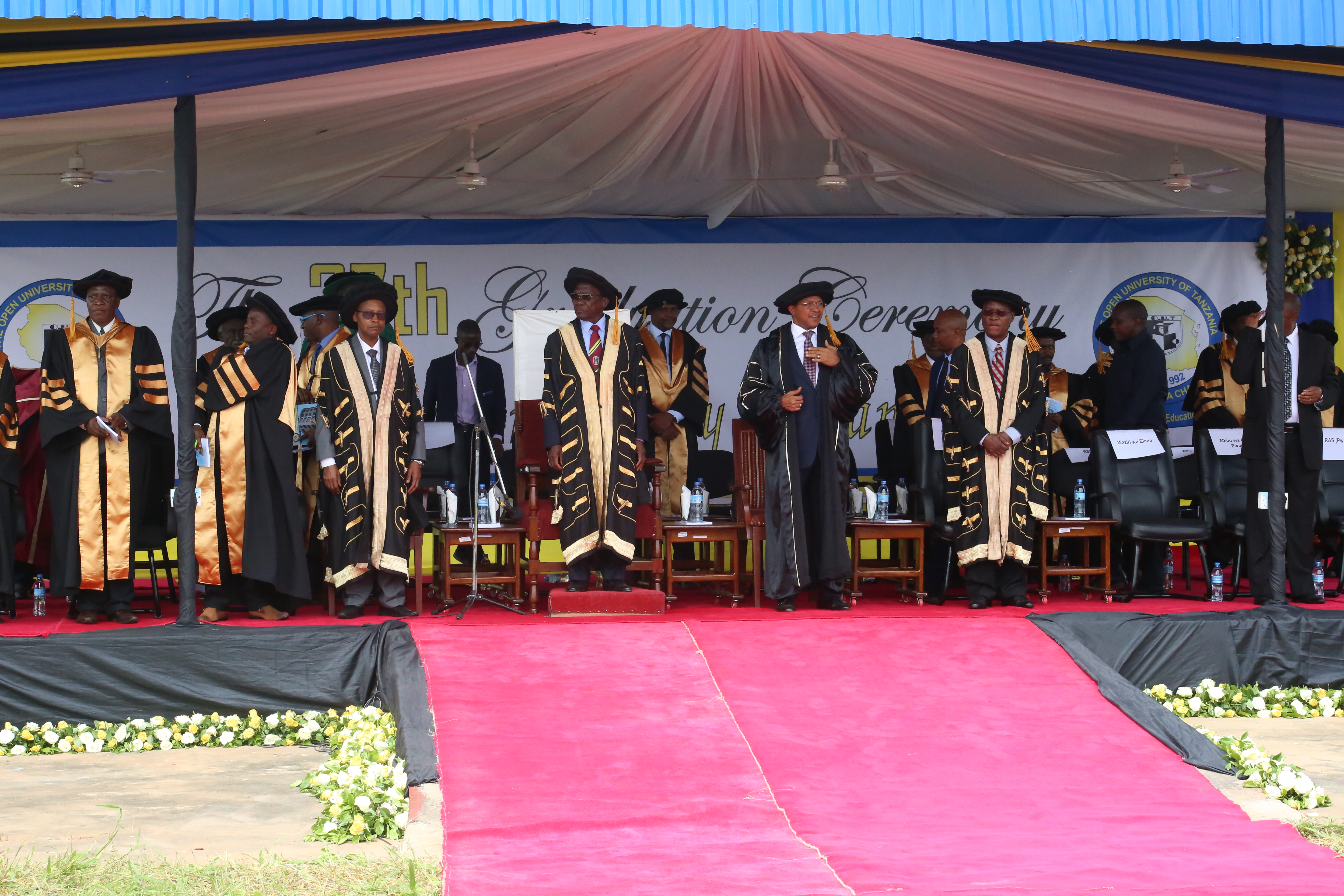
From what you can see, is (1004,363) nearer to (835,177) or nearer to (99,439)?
(835,177)

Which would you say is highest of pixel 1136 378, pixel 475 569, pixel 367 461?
pixel 1136 378

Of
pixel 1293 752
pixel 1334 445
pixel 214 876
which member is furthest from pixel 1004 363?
pixel 214 876

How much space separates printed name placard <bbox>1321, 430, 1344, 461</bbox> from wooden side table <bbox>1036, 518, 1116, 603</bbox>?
1426 millimetres

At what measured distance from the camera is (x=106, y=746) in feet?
18.9

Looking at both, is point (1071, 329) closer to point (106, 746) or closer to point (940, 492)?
point (940, 492)

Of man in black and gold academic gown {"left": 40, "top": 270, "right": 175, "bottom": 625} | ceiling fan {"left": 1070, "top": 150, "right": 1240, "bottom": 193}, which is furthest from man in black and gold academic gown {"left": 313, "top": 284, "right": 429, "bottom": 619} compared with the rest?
ceiling fan {"left": 1070, "top": 150, "right": 1240, "bottom": 193}

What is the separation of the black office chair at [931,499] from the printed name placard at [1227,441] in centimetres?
167

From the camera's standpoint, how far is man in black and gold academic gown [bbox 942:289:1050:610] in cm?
739

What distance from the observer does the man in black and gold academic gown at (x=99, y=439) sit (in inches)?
269

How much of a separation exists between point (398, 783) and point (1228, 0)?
4444 millimetres

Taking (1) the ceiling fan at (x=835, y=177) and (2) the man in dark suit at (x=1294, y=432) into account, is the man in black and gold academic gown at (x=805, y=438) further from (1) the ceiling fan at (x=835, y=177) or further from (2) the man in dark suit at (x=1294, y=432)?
(2) the man in dark suit at (x=1294, y=432)

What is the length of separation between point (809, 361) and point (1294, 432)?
9.19 feet

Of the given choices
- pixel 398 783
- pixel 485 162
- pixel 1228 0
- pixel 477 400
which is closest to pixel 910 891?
pixel 398 783

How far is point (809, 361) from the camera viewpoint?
736 centimetres
